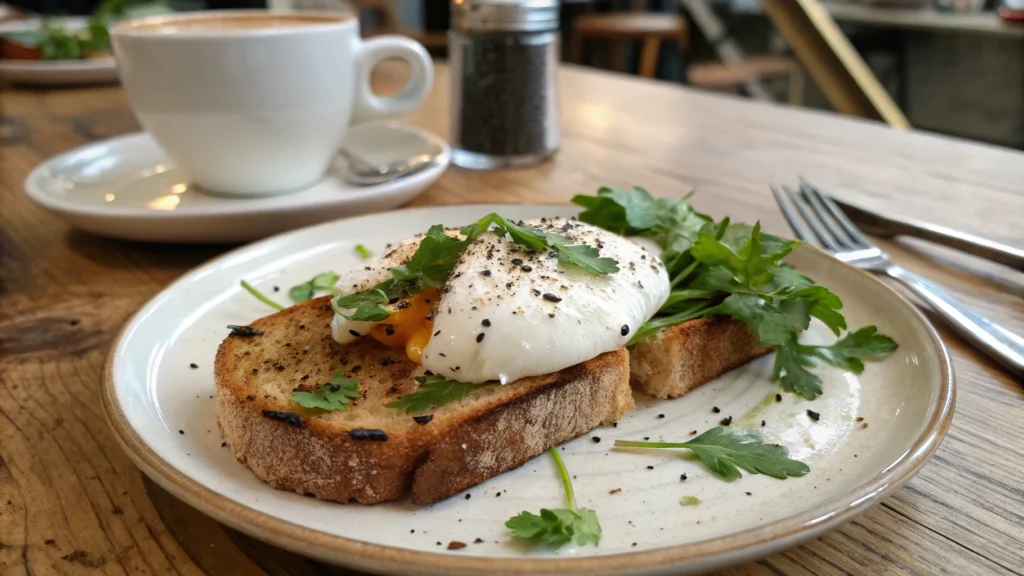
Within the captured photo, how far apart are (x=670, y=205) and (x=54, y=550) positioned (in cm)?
111

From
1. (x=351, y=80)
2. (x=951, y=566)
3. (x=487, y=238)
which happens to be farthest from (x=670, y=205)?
(x=351, y=80)

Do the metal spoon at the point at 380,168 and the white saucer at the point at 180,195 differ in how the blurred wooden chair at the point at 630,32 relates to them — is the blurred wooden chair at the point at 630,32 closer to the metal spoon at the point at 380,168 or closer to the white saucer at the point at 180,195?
the white saucer at the point at 180,195

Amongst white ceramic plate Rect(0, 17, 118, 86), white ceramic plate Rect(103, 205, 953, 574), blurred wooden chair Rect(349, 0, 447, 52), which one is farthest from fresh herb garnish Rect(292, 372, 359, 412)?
blurred wooden chair Rect(349, 0, 447, 52)

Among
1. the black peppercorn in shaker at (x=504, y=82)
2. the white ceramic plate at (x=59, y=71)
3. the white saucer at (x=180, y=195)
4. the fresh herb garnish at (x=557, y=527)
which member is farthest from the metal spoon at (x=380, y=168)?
the white ceramic plate at (x=59, y=71)

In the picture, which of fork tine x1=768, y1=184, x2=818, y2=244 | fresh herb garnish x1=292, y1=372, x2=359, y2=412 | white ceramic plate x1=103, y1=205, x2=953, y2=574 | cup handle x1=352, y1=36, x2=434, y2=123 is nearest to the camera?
white ceramic plate x1=103, y1=205, x2=953, y2=574

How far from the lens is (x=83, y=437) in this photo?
42.2 inches

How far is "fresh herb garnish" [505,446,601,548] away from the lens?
806 mm

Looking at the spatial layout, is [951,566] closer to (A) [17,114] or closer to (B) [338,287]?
(B) [338,287]

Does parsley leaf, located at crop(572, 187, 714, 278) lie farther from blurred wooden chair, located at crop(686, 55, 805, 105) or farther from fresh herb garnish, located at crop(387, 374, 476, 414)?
blurred wooden chair, located at crop(686, 55, 805, 105)

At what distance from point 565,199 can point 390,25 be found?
20.0 feet

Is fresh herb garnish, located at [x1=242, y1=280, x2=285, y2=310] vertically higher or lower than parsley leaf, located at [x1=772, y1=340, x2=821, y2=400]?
higher

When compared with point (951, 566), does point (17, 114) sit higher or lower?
higher

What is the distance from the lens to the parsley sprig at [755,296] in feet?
3.83

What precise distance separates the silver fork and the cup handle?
39.9 inches
